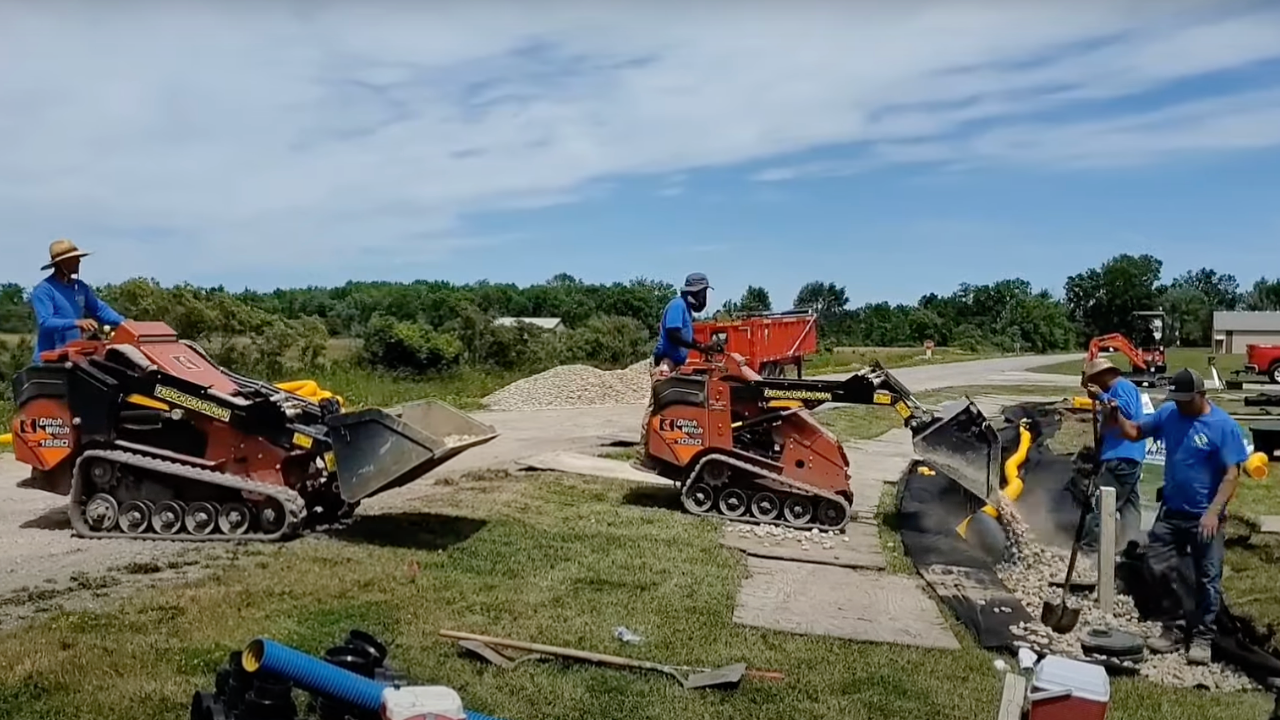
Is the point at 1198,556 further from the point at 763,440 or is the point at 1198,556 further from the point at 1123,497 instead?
the point at 763,440

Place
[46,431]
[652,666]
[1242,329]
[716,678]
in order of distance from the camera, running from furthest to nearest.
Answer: [1242,329], [46,431], [652,666], [716,678]

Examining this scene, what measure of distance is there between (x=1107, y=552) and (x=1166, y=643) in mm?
769

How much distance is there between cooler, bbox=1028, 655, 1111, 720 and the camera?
3422 millimetres

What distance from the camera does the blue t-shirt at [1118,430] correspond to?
8.24m

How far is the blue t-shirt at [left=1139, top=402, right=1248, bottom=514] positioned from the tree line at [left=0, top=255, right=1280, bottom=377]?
12751mm

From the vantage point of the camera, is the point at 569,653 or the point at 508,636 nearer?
the point at 569,653

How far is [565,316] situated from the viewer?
58.9 metres

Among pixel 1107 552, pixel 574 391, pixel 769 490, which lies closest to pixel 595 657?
pixel 1107 552

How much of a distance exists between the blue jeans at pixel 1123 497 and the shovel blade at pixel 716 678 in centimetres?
379

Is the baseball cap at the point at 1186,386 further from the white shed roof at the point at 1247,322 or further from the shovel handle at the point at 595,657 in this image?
the white shed roof at the point at 1247,322

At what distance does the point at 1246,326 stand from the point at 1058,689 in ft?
230

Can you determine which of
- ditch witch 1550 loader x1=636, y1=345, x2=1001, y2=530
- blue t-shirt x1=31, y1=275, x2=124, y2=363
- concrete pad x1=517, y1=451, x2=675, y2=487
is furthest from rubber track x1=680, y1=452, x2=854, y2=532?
blue t-shirt x1=31, y1=275, x2=124, y2=363

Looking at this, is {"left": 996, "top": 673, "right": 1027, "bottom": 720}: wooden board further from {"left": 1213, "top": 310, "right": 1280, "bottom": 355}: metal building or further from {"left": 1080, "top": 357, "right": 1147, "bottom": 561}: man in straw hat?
{"left": 1213, "top": 310, "right": 1280, "bottom": 355}: metal building

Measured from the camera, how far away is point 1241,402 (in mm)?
25812
